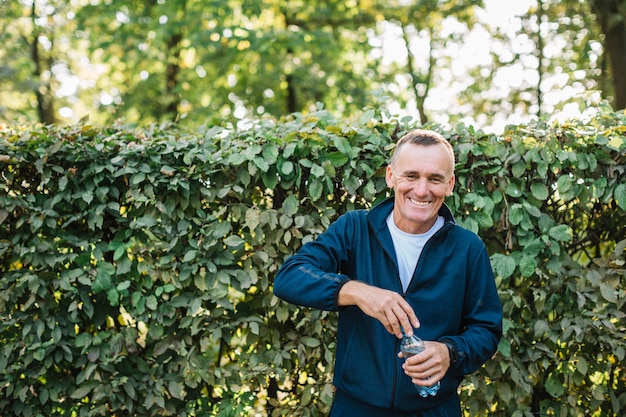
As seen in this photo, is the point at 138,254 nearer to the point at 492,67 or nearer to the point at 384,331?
the point at 384,331

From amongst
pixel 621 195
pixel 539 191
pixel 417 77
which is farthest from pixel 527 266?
pixel 417 77

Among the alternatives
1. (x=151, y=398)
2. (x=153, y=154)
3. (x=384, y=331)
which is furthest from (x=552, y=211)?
(x=151, y=398)

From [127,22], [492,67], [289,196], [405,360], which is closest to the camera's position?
[405,360]

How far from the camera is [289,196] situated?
344 centimetres

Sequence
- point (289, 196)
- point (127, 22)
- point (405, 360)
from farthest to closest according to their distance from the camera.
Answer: point (127, 22), point (289, 196), point (405, 360)

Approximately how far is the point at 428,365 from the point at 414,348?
7cm

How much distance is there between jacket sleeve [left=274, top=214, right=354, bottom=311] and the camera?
82.1 inches

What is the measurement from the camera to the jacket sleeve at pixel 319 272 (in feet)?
6.84

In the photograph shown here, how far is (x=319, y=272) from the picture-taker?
2.14 metres

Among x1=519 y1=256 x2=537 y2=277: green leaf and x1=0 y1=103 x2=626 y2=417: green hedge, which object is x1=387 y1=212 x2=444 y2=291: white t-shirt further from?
x1=519 y1=256 x2=537 y2=277: green leaf

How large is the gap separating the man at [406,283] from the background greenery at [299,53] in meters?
8.72

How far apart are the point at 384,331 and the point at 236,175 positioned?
157 centimetres

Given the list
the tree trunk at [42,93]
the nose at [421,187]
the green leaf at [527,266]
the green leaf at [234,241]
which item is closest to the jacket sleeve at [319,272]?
the nose at [421,187]

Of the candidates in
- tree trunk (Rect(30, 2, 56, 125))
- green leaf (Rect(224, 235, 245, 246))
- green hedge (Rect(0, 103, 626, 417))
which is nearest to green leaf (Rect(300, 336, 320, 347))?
green hedge (Rect(0, 103, 626, 417))
